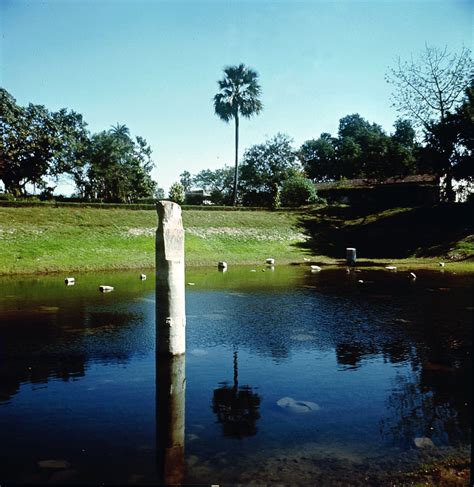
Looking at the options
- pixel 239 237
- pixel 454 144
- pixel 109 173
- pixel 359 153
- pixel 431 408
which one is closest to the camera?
pixel 431 408

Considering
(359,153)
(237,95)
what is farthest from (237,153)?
(359,153)

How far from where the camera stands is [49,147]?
2325 inches

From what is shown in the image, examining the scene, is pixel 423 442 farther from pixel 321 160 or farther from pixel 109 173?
pixel 321 160

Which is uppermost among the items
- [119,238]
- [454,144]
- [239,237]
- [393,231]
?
[454,144]

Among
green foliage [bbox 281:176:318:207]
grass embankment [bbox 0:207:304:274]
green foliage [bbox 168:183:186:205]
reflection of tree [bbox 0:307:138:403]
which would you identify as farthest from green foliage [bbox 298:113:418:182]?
reflection of tree [bbox 0:307:138:403]

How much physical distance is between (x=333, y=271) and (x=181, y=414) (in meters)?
22.1

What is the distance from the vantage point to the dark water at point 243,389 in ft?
19.1

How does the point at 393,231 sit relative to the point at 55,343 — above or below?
above

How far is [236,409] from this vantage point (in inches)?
296

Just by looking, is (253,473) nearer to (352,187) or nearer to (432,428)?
(432,428)

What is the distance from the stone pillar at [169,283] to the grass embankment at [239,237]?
19129 mm

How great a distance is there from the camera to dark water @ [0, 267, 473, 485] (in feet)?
19.1

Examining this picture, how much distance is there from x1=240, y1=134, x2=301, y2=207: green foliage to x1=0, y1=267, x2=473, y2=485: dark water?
189 ft

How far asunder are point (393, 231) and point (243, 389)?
37.6m
